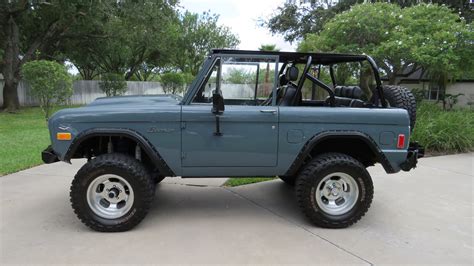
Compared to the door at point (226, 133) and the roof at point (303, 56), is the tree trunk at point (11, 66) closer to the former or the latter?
the door at point (226, 133)

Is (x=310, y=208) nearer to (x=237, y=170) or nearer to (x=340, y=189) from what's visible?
(x=340, y=189)

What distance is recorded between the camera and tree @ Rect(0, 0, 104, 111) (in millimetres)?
15531

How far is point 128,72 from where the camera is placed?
33500 mm

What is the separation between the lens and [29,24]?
19.2 m

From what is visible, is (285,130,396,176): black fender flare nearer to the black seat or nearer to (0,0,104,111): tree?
the black seat

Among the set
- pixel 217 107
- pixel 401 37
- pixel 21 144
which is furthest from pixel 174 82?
pixel 217 107

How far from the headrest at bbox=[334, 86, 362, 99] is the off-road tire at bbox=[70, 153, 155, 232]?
2.87 metres

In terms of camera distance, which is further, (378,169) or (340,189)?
(378,169)

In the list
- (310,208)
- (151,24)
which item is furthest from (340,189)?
(151,24)

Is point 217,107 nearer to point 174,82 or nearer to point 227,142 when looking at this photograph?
point 227,142

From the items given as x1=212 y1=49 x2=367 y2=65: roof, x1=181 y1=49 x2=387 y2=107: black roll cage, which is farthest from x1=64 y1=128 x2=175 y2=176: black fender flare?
x1=212 y1=49 x2=367 y2=65: roof

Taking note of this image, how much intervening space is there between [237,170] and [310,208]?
2.96 feet

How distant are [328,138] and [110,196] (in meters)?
2.44

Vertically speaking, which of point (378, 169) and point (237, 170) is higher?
point (237, 170)
